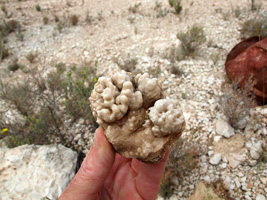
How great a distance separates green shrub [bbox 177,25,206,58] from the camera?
187 inches

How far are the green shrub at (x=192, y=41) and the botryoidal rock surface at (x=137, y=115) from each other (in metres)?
3.43

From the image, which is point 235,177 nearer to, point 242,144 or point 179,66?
point 242,144

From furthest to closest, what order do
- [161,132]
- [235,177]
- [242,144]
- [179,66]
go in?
[179,66] < [242,144] < [235,177] < [161,132]

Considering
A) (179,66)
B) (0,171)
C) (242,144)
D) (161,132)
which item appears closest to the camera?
(161,132)

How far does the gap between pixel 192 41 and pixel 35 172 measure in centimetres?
415

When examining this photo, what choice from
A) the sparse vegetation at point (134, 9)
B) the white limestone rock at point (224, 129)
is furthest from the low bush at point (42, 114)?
the sparse vegetation at point (134, 9)

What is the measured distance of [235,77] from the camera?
12.2 ft

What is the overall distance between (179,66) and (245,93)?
1.59 m

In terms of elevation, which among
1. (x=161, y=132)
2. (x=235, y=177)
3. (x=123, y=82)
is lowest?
(x=235, y=177)

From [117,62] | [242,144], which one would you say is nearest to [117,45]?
[117,62]

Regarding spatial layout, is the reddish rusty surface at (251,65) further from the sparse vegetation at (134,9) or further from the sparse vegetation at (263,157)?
the sparse vegetation at (134,9)

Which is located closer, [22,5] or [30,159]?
[30,159]

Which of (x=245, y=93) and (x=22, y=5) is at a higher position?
(x=22, y=5)

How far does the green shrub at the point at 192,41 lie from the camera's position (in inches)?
187
